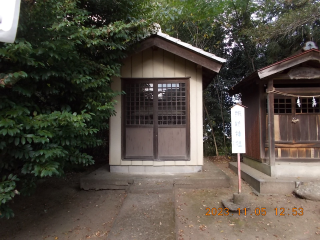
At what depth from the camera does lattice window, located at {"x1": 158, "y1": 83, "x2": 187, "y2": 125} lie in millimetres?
6266

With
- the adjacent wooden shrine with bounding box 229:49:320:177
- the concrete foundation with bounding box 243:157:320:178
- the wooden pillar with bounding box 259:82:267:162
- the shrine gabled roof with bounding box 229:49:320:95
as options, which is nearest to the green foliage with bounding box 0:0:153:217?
the shrine gabled roof with bounding box 229:49:320:95

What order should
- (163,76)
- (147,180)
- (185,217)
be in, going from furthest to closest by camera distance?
(163,76)
(147,180)
(185,217)

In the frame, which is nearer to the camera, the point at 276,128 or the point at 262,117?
the point at 276,128

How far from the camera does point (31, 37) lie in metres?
3.24

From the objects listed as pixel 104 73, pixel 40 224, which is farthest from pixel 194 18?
pixel 40 224

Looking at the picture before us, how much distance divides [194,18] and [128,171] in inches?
338

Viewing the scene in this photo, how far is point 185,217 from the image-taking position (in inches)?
164

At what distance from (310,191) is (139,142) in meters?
4.25

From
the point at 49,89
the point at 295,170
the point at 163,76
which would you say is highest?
the point at 163,76

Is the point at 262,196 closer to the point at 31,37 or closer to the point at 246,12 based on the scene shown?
the point at 31,37

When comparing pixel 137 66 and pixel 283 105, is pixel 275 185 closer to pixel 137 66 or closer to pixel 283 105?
pixel 283 105

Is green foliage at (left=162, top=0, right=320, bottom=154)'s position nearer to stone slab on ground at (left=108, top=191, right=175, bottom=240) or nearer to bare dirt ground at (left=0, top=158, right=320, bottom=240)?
bare dirt ground at (left=0, top=158, right=320, bottom=240)

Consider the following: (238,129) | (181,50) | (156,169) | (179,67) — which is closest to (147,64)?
(179,67)

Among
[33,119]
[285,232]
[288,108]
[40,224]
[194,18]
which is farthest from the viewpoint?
[194,18]
